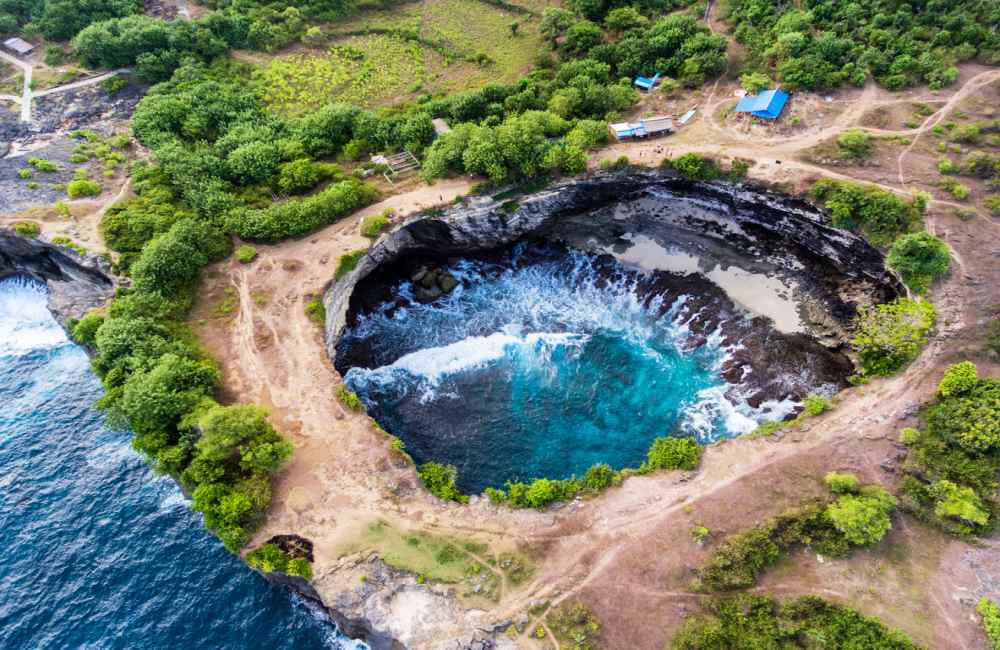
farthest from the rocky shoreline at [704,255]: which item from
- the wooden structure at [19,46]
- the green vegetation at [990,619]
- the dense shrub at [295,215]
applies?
the wooden structure at [19,46]

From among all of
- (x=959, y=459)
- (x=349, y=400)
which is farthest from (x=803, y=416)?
(x=349, y=400)

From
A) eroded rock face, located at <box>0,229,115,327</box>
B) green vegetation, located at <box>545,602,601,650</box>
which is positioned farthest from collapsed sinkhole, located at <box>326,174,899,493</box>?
eroded rock face, located at <box>0,229,115,327</box>

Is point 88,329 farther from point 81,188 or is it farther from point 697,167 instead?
point 697,167

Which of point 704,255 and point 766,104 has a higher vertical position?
point 766,104

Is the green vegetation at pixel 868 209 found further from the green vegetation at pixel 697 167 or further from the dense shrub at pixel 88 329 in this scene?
the dense shrub at pixel 88 329

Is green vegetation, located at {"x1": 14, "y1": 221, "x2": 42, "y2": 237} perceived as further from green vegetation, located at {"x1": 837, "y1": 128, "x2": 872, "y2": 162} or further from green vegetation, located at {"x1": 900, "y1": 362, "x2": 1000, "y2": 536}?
green vegetation, located at {"x1": 837, "y1": 128, "x2": 872, "y2": 162}

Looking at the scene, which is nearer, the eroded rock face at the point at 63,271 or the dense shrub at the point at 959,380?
the dense shrub at the point at 959,380
